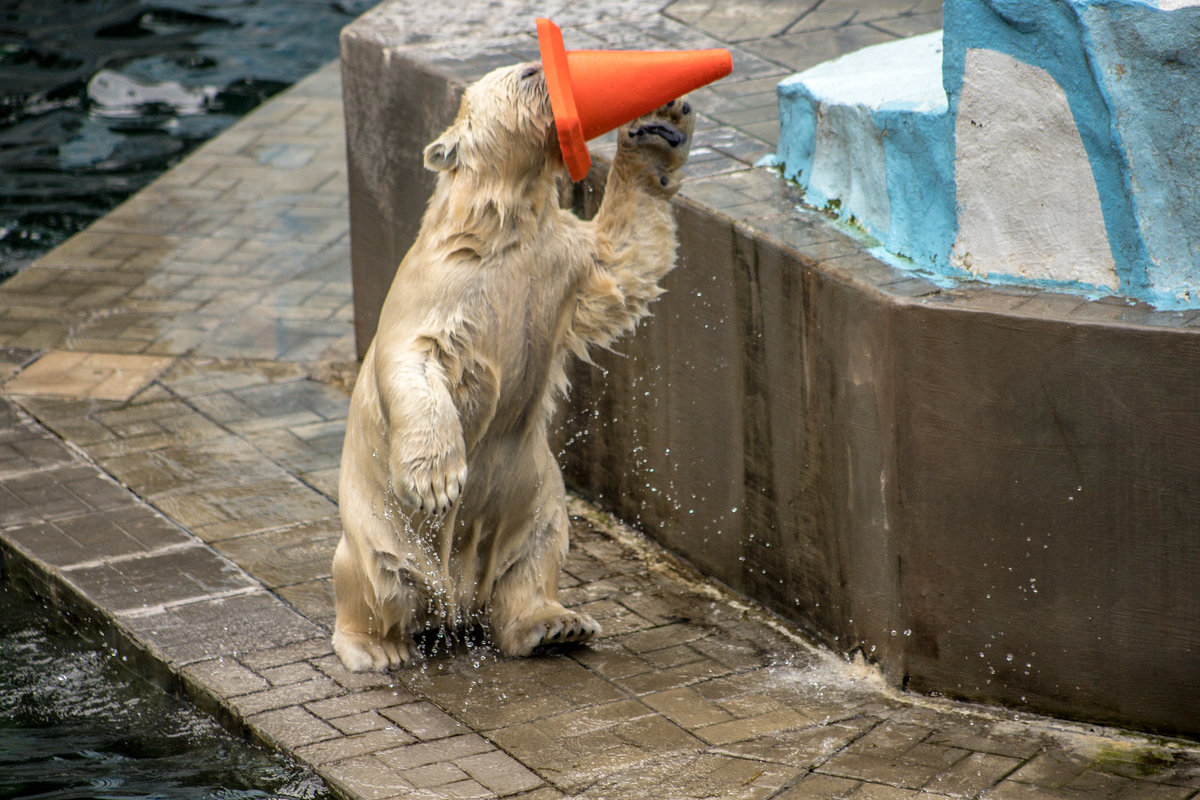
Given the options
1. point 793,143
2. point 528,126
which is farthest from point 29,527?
point 793,143

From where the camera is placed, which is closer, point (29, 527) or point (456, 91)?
point (29, 527)

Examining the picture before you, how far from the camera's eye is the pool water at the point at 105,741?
15.2ft

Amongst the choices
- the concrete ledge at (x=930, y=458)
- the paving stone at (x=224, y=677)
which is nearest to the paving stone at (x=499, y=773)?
the paving stone at (x=224, y=677)

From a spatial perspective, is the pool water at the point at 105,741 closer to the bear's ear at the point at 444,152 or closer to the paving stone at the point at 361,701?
the paving stone at the point at 361,701

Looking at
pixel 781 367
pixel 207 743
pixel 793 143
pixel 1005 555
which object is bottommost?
pixel 207 743

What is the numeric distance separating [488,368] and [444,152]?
0.66 metres

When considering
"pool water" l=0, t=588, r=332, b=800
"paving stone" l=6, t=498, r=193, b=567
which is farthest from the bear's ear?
"paving stone" l=6, t=498, r=193, b=567

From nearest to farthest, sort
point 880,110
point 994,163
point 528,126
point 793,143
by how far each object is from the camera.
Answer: point 528,126, point 994,163, point 880,110, point 793,143

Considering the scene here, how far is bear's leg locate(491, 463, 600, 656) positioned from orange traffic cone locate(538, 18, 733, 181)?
132cm

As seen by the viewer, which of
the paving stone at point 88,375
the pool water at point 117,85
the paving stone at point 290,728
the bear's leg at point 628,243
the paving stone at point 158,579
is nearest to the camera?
the paving stone at point 290,728

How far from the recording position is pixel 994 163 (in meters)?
4.79

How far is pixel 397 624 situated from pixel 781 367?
1.54 meters

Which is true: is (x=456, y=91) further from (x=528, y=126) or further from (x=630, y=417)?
(x=528, y=126)

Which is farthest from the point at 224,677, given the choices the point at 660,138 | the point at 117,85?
the point at 117,85
